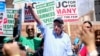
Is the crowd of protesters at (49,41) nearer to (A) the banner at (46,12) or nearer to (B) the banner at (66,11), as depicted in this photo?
(A) the banner at (46,12)

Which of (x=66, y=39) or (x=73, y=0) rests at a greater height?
(x=73, y=0)

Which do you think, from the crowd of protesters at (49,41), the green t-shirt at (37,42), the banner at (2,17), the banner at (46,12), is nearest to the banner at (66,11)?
the banner at (46,12)

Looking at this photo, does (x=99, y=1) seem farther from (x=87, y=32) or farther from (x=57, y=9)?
(x=87, y=32)

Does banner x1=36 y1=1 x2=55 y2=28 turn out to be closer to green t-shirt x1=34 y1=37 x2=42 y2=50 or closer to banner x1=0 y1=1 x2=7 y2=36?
green t-shirt x1=34 y1=37 x2=42 y2=50

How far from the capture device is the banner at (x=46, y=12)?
25.9 ft

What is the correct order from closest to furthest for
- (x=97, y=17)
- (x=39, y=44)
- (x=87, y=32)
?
(x=87, y=32) < (x=39, y=44) < (x=97, y=17)

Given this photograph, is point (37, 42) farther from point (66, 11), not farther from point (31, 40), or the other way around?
point (66, 11)

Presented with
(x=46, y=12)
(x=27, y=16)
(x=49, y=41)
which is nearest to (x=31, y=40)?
(x=49, y=41)

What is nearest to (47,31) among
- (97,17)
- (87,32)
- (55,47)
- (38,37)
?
(55,47)

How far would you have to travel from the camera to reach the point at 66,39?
283 inches

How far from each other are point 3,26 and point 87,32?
407 centimetres

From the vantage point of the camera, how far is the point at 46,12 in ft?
26.1

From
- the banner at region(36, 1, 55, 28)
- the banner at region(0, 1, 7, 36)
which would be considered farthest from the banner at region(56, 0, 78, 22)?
the banner at region(0, 1, 7, 36)

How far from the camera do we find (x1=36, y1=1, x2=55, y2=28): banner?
7.89 m
